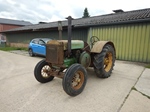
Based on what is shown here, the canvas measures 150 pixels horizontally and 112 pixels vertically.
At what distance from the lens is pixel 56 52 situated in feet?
9.65

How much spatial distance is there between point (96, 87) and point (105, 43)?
1.46 metres

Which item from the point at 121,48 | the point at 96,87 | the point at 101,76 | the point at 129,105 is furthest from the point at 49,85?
the point at 121,48

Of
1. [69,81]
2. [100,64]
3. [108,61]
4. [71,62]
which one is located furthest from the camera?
[108,61]

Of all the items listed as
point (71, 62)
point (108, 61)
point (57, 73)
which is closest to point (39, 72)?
point (57, 73)

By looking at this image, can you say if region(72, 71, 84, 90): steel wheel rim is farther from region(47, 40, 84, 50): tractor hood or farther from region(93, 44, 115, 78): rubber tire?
region(93, 44, 115, 78): rubber tire

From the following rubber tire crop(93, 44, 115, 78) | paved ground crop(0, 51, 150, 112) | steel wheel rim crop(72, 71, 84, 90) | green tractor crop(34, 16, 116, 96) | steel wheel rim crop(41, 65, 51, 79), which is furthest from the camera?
rubber tire crop(93, 44, 115, 78)

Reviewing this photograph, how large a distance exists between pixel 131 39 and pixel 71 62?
4846 millimetres

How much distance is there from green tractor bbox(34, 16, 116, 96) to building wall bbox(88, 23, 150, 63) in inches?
119

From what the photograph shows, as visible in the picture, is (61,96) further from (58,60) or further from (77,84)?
(58,60)

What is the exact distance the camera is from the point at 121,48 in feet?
23.3

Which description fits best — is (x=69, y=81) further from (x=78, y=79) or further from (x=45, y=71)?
(x=45, y=71)

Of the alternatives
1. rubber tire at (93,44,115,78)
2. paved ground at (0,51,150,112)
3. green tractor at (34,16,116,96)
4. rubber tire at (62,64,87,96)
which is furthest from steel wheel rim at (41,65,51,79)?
rubber tire at (93,44,115,78)

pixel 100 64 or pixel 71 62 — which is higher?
pixel 71 62

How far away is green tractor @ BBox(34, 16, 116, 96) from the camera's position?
266cm
